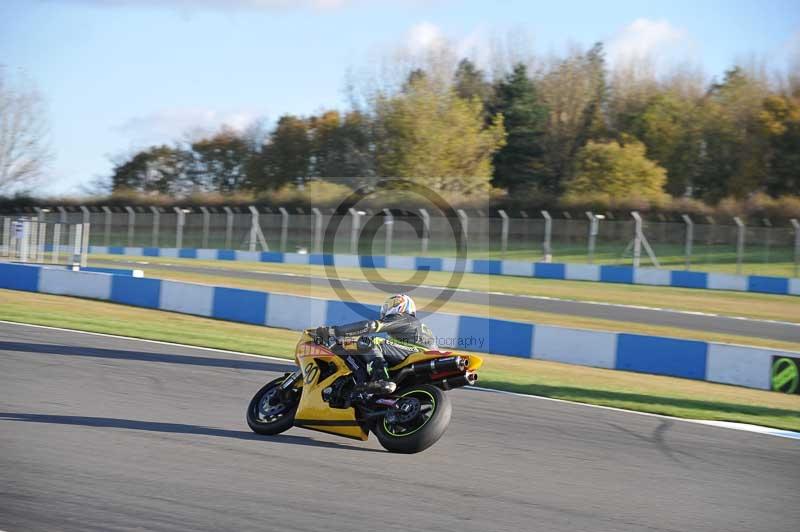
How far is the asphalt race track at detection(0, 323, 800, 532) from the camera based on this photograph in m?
5.22

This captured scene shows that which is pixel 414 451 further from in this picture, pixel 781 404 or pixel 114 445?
pixel 781 404

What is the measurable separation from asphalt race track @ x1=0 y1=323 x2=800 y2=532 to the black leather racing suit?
0.74 meters

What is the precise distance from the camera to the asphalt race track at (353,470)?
5219 mm

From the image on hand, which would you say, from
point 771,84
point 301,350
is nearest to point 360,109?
point 771,84

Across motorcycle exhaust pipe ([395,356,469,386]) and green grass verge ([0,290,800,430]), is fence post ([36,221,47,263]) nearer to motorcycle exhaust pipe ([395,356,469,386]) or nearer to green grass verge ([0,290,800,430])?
green grass verge ([0,290,800,430])

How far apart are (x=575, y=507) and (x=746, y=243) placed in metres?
29.2

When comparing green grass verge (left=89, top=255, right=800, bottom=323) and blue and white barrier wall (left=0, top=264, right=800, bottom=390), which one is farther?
green grass verge (left=89, top=255, right=800, bottom=323)

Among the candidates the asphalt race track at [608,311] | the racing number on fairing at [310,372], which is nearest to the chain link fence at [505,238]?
the asphalt race track at [608,311]

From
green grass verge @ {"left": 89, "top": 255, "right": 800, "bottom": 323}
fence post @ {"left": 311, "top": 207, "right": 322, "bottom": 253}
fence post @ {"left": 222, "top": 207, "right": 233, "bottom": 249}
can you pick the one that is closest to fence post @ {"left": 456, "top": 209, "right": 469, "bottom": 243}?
green grass verge @ {"left": 89, "top": 255, "right": 800, "bottom": 323}

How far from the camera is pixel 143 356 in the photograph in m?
12.0

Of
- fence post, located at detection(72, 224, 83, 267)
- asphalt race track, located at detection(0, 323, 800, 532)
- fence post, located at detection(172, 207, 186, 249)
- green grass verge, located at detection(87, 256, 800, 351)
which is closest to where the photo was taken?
asphalt race track, located at detection(0, 323, 800, 532)

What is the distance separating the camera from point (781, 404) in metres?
11.7

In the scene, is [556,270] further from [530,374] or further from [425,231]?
[530,374]

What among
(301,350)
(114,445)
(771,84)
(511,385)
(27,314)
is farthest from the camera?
(771,84)
